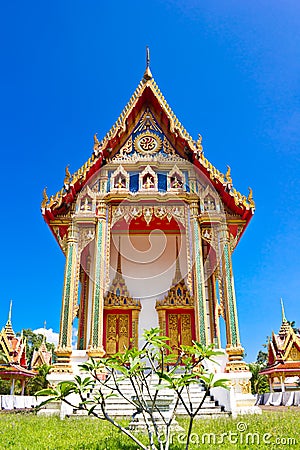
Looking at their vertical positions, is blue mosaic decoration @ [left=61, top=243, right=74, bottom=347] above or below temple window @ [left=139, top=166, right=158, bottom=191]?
below

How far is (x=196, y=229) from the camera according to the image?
896 centimetres

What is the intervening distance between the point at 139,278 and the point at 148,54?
240 inches

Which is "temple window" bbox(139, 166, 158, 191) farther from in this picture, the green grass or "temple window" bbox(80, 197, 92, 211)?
the green grass

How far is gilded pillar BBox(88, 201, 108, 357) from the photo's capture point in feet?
26.2

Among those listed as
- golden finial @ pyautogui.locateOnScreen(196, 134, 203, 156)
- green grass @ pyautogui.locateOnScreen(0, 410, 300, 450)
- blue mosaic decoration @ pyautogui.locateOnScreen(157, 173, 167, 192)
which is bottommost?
green grass @ pyautogui.locateOnScreen(0, 410, 300, 450)

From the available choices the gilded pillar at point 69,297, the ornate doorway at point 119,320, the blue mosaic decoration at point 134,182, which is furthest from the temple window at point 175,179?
the ornate doorway at point 119,320

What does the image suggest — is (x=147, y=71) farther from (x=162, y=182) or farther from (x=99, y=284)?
(x=99, y=284)

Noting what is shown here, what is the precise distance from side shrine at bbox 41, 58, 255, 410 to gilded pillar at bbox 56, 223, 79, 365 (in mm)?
21

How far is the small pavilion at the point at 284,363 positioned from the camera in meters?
15.3

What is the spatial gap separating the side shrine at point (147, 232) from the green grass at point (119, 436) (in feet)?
8.00

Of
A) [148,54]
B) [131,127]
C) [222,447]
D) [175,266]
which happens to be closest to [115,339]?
[175,266]

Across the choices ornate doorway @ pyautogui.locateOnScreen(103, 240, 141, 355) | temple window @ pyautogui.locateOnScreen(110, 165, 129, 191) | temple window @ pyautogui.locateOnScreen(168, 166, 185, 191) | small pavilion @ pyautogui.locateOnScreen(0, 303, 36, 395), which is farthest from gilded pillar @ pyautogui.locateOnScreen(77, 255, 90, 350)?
small pavilion @ pyautogui.locateOnScreen(0, 303, 36, 395)

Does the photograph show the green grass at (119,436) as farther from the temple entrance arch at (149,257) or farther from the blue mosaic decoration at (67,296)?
the temple entrance arch at (149,257)

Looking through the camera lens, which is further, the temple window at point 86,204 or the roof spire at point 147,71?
the roof spire at point 147,71
